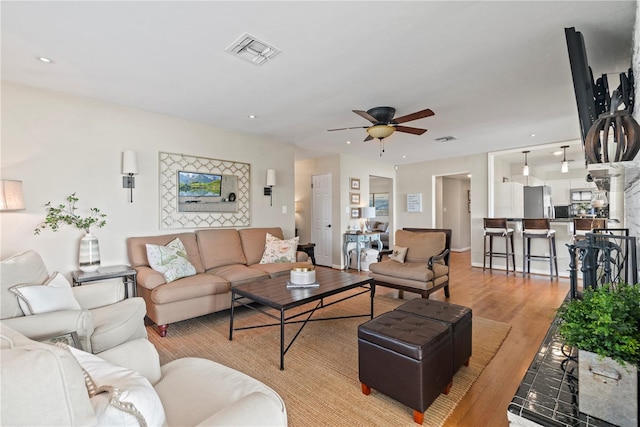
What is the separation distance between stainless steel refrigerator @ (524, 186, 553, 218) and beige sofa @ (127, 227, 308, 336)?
18.2ft

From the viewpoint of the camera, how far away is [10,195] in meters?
2.52

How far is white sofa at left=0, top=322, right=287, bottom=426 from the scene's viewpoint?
24.4 inches

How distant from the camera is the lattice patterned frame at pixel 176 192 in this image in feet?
12.6

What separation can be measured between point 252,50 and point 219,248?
258 cm

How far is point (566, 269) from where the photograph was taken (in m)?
5.23

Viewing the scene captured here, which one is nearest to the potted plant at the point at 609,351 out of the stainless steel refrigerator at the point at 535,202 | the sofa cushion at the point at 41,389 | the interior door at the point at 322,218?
the sofa cushion at the point at 41,389

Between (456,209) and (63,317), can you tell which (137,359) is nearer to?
(63,317)

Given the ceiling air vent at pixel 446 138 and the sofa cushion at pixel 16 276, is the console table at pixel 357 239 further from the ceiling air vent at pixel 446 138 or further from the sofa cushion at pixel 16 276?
the sofa cushion at pixel 16 276

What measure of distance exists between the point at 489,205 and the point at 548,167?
12.1 ft

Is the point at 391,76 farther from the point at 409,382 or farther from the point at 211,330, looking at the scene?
the point at 211,330

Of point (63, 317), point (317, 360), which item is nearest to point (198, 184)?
point (63, 317)

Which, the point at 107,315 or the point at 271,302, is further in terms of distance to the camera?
the point at 271,302

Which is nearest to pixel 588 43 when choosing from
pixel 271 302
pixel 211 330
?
pixel 271 302

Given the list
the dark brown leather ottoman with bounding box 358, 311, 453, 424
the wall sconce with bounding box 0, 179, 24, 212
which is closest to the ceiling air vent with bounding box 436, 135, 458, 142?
the dark brown leather ottoman with bounding box 358, 311, 453, 424
